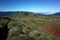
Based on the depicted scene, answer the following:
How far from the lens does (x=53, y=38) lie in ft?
11.0

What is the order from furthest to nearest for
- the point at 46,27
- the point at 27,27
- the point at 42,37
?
1. the point at 27,27
2. the point at 46,27
3. the point at 42,37

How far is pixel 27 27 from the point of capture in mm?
3777

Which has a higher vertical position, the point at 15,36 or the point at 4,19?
the point at 4,19

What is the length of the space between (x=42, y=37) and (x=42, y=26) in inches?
18.0

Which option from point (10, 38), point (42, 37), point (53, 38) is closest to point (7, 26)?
point (10, 38)

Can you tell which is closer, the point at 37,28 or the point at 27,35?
the point at 27,35

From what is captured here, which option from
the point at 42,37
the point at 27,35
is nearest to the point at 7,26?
the point at 27,35

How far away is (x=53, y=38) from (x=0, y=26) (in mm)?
1675

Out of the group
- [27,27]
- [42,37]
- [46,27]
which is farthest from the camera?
[27,27]

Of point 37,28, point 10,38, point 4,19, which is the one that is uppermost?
point 4,19

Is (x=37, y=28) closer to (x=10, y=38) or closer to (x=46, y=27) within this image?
(x=46, y=27)

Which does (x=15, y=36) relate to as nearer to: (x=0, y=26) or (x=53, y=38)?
(x=0, y=26)

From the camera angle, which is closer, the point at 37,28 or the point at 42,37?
the point at 42,37

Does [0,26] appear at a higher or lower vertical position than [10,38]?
higher
